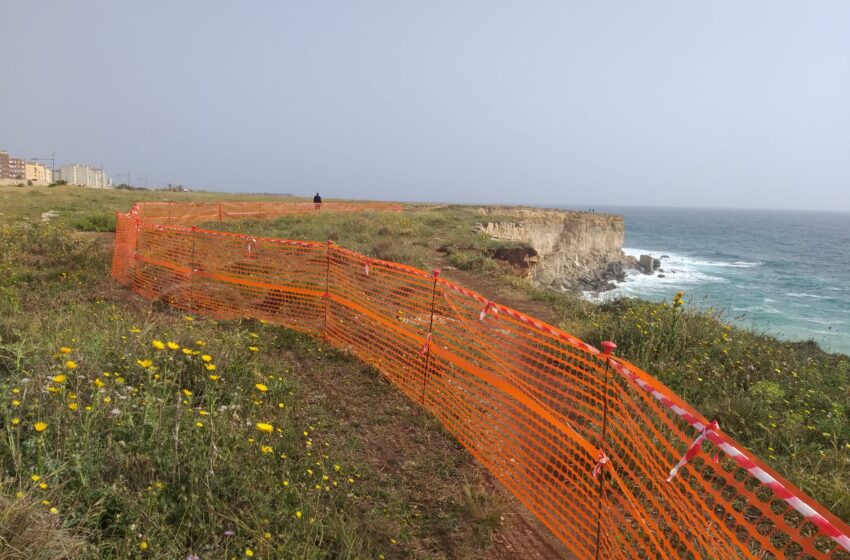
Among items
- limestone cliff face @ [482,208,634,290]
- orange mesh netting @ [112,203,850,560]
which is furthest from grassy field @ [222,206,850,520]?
limestone cliff face @ [482,208,634,290]

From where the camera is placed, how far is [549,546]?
330 cm

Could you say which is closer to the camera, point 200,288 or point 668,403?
point 668,403

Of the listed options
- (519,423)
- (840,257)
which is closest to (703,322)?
(519,423)

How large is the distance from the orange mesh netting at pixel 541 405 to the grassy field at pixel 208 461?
18.4 inches

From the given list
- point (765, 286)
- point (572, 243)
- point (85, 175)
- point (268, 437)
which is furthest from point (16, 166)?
point (268, 437)

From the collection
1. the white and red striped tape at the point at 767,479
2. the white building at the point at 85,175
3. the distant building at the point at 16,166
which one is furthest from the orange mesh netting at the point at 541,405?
the distant building at the point at 16,166

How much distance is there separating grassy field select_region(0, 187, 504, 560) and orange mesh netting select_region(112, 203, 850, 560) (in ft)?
1.53

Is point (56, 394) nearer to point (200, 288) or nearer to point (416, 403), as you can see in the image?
point (416, 403)

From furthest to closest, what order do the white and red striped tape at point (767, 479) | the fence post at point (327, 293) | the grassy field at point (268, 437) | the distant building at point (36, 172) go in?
the distant building at point (36, 172) < the fence post at point (327, 293) < the grassy field at point (268, 437) < the white and red striped tape at point (767, 479)

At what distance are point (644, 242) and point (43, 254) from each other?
248ft

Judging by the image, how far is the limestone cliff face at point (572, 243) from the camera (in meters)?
34.1

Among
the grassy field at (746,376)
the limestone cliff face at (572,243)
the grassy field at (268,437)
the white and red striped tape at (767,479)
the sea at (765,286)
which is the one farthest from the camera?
Answer: the limestone cliff face at (572,243)

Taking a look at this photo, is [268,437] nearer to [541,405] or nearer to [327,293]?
[541,405]

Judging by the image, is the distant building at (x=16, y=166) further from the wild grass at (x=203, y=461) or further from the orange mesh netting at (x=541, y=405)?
the wild grass at (x=203, y=461)
